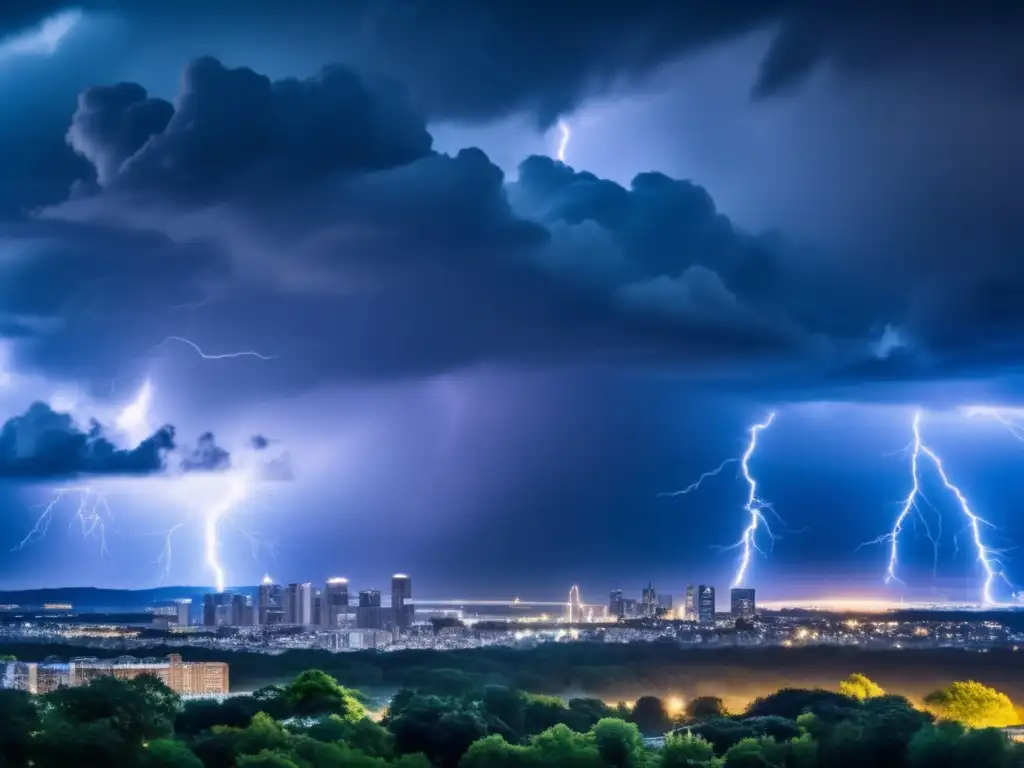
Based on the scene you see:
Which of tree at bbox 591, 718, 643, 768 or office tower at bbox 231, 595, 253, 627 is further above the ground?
office tower at bbox 231, 595, 253, 627

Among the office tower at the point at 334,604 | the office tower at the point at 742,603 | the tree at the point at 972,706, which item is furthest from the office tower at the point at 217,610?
the tree at the point at 972,706

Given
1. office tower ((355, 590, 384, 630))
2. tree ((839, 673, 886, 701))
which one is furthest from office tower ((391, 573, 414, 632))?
tree ((839, 673, 886, 701))

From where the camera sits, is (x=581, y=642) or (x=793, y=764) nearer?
(x=793, y=764)

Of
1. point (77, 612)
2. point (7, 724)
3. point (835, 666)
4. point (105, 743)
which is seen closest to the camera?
point (105, 743)

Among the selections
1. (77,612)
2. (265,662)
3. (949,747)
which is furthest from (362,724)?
(77,612)

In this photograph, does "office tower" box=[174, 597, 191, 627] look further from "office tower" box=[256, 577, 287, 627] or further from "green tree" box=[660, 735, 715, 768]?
"green tree" box=[660, 735, 715, 768]

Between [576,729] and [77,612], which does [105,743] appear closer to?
[576,729]
